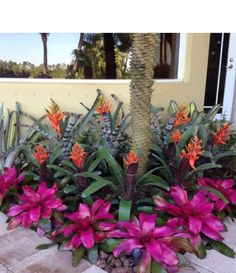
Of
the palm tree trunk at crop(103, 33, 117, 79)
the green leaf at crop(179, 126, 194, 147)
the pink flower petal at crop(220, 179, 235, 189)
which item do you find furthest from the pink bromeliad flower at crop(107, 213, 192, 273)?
Result: the palm tree trunk at crop(103, 33, 117, 79)

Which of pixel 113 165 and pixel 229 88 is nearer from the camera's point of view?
pixel 113 165

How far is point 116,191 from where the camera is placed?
7.27ft

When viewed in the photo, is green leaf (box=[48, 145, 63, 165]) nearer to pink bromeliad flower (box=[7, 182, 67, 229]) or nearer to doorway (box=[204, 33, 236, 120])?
pink bromeliad flower (box=[7, 182, 67, 229])

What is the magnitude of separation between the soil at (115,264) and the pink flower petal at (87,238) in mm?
106

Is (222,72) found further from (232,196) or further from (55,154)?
(55,154)

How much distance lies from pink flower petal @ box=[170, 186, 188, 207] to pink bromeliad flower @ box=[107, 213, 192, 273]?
9.2 inches

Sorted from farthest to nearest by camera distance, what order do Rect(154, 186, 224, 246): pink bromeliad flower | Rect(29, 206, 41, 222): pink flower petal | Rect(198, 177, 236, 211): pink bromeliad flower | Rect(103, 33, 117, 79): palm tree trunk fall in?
Rect(103, 33, 117, 79): palm tree trunk → Rect(198, 177, 236, 211): pink bromeliad flower → Rect(29, 206, 41, 222): pink flower petal → Rect(154, 186, 224, 246): pink bromeliad flower

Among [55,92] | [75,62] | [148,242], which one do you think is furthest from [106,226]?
[75,62]

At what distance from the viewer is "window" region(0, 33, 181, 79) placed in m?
3.32

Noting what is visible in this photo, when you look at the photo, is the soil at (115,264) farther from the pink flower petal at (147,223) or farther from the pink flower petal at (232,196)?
the pink flower petal at (232,196)

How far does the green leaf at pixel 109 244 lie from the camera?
6.31 ft

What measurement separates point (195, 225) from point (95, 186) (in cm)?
65
